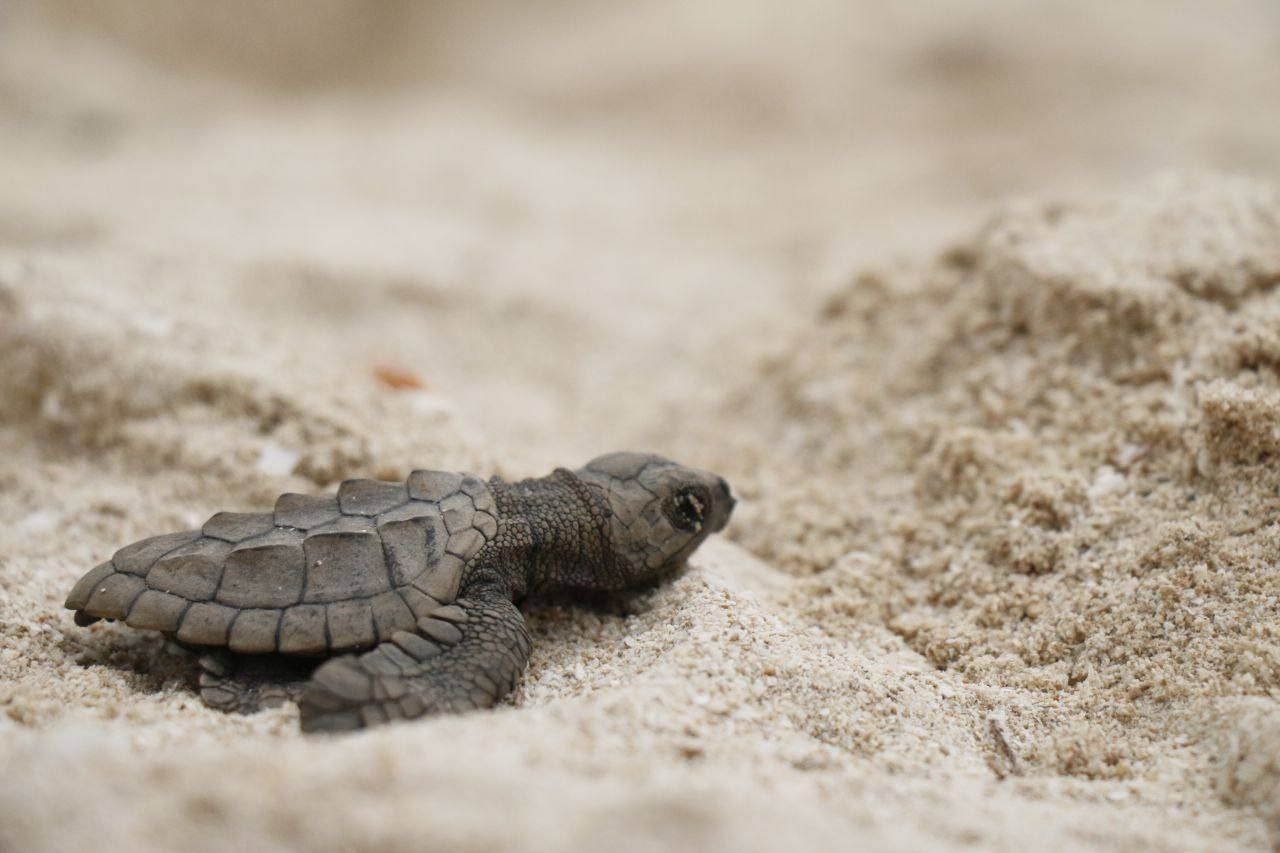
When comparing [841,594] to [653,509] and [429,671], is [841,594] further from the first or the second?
[429,671]

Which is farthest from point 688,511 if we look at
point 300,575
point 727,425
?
point 727,425

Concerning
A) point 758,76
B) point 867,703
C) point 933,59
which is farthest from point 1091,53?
point 867,703

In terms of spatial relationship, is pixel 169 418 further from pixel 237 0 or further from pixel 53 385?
pixel 237 0

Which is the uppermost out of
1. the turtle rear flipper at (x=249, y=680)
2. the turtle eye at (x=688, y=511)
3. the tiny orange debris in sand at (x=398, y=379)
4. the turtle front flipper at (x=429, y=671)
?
the tiny orange debris in sand at (x=398, y=379)

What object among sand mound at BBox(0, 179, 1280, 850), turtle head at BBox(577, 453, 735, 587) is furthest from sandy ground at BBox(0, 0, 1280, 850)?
turtle head at BBox(577, 453, 735, 587)

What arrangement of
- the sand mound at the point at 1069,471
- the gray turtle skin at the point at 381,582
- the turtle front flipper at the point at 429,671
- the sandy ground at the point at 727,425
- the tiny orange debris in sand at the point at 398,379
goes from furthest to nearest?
the tiny orange debris in sand at the point at 398,379 < the sand mound at the point at 1069,471 < the gray turtle skin at the point at 381,582 < the turtle front flipper at the point at 429,671 < the sandy ground at the point at 727,425

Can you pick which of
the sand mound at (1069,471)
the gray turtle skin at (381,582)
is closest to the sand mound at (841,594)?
the sand mound at (1069,471)

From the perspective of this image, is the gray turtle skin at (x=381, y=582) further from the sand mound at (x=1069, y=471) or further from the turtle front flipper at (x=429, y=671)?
the sand mound at (x=1069, y=471)
